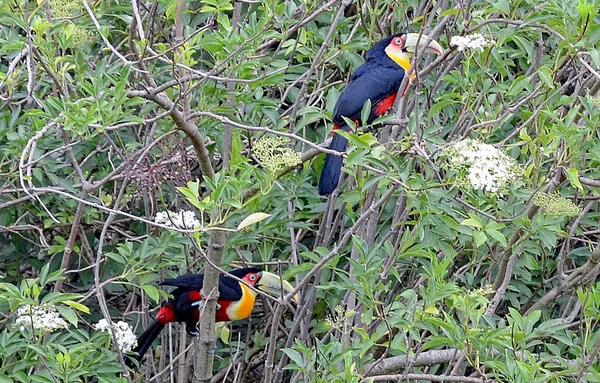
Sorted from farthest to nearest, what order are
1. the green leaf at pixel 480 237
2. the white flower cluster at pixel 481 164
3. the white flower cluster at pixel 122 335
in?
the white flower cluster at pixel 122 335, the green leaf at pixel 480 237, the white flower cluster at pixel 481 164

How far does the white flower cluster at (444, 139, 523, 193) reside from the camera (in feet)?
8.18

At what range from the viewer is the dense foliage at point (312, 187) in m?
2.84

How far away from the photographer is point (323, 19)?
13.9ft

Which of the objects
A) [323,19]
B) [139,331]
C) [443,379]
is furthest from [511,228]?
[139,331]

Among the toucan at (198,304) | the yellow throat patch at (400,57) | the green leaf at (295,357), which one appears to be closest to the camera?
the green leaf at (295,357)

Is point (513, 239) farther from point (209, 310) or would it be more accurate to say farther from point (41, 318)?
point (41, 318)

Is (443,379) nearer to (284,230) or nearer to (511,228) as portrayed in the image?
(511,228)

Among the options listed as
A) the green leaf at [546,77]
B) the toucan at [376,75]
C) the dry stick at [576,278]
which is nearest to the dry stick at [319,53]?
the toucan at [376,75]

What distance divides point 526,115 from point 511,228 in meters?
0.49

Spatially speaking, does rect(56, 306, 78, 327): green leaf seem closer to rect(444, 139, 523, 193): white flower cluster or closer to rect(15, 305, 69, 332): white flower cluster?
rect(15, 305, 69, 332): white flower cluster

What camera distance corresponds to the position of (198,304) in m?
4.21

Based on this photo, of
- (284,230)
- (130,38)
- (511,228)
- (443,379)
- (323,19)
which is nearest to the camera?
(130,38)

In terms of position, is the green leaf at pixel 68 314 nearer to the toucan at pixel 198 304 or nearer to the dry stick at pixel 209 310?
the dry stick at pixel 209 310

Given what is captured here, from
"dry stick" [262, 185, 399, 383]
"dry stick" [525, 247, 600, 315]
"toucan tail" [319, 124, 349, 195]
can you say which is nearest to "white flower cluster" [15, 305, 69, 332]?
"dry stick" [262, 185, 399, 383]
